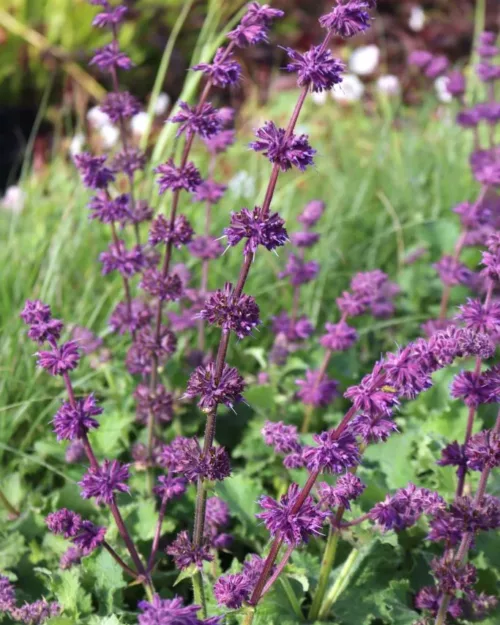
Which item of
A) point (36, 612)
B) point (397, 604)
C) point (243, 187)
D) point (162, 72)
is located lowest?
point (36, 612)

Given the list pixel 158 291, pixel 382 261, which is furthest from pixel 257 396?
pixel 382 261

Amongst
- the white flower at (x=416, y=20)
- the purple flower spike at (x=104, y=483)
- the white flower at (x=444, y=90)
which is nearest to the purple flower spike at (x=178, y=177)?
the purple flower spike at (x=104, y=483)

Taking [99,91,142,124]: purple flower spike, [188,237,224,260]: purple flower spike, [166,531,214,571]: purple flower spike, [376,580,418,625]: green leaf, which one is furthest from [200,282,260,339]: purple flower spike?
[188,237,224,260]: purple flower spike

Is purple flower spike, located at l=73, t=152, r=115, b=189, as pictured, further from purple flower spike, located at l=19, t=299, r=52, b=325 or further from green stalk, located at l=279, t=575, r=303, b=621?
green stalk, located at l=279, t=575, r=303, b=621

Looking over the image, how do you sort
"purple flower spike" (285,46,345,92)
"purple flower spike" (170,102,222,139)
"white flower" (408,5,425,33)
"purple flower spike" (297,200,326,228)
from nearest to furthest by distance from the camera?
1. "purple flower spike" (285,46,345,92)
2. "purple flower spike" (170,102,222,139)
3. "purple flower spike" (297,200,326,228)
4. "white flower" (408,5,425,33)

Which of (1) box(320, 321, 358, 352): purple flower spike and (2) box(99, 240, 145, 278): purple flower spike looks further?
(1) box(320, 321, 358, 352): purple flower spike

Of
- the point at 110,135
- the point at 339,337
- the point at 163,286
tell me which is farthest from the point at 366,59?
the point at 163,286

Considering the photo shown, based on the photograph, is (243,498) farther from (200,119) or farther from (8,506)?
(200,119)
